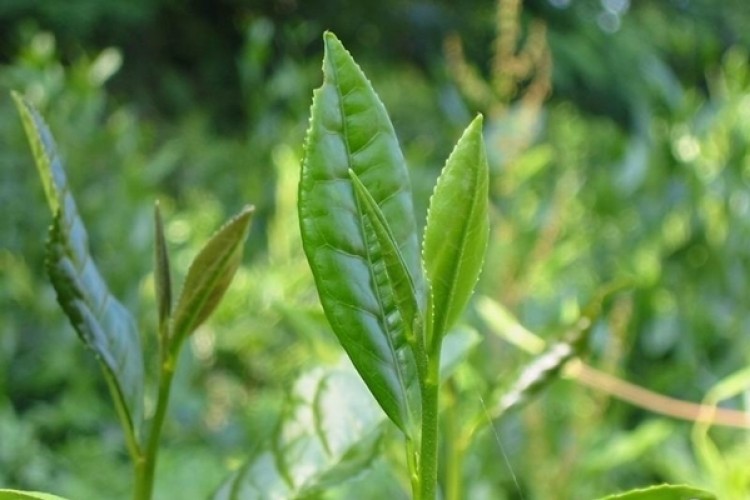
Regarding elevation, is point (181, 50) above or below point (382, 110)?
above

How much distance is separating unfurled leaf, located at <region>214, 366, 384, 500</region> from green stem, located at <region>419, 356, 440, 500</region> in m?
0.09

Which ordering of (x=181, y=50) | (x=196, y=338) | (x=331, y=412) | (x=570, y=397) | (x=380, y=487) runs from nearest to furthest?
(x=331, y=412) < (x=380, y=487) < (x=570, y=397) < (x=196, y=338) < (x=181, y=50)

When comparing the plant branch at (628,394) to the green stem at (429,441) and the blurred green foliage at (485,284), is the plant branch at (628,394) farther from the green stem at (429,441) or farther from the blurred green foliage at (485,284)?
the green stem at (429,441)

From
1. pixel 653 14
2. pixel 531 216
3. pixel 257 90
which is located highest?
pixel 653 14

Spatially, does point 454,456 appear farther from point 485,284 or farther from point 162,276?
point 485,284

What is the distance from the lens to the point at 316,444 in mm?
253

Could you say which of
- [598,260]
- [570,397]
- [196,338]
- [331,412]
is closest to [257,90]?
[196,338]

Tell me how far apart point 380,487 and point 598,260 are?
2.59 feet

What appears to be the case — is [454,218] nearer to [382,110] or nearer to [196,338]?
[382,110]

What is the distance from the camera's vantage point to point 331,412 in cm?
27

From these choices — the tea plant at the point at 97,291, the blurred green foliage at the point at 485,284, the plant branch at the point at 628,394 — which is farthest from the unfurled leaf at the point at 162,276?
the blurred green foliage at the point at 485,284

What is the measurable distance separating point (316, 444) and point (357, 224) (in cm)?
10

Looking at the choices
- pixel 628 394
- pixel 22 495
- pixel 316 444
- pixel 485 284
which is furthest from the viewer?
pixel 485 284

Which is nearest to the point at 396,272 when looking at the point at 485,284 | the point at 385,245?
the point at 385,245
